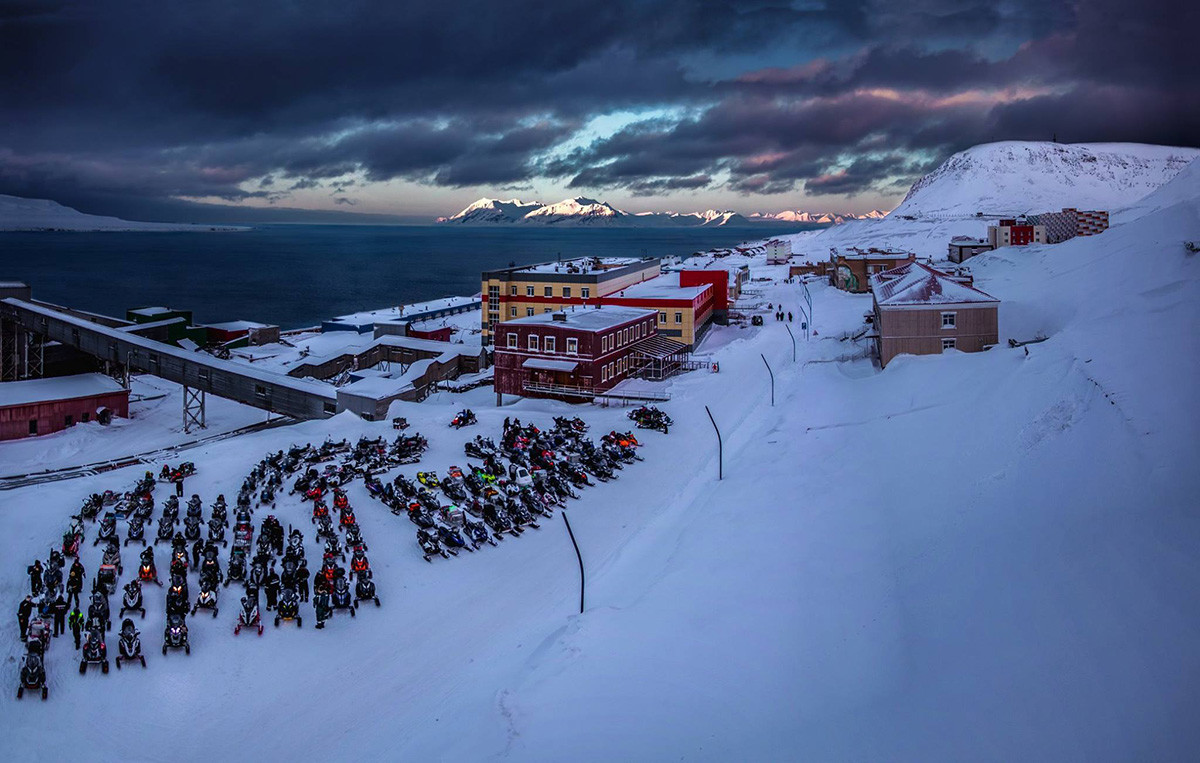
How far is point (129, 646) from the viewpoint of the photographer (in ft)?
53.3

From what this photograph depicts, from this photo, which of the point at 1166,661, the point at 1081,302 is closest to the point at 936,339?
the point at 1081,302

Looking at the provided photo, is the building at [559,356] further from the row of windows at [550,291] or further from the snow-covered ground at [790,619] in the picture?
the row of windows at [550,291]

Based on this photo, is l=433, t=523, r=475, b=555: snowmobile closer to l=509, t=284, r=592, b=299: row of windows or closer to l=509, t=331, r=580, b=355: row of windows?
l=509, t=331, r=580, b=355: row of windows

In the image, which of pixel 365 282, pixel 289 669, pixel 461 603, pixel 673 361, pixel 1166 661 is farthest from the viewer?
pixel 365 282

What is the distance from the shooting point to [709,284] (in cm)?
6956

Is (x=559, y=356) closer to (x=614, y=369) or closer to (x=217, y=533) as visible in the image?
(x=614, y=369)

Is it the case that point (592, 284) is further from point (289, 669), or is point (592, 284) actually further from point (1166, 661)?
point (1166, 661)

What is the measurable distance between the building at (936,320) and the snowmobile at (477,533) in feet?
81.6

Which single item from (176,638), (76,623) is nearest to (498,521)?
(176,638)

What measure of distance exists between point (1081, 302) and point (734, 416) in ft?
64.5

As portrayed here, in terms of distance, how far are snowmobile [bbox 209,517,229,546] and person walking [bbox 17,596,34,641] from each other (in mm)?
4371

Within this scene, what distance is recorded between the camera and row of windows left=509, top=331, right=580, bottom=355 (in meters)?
41.3

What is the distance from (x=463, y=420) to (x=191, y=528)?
47.9 feet

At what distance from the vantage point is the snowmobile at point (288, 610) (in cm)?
1805
